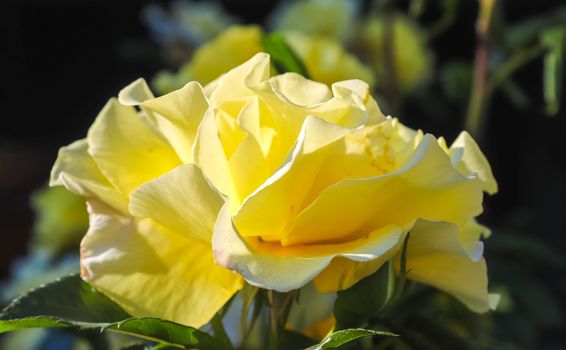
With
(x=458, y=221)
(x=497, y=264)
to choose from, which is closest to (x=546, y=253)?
Answer: (x=497, y=264)

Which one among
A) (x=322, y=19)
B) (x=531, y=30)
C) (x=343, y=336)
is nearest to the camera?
(x=343, y=336)

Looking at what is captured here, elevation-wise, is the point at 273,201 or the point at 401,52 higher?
the point at 273,201

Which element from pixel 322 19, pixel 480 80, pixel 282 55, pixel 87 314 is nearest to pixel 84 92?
pixel 322 19

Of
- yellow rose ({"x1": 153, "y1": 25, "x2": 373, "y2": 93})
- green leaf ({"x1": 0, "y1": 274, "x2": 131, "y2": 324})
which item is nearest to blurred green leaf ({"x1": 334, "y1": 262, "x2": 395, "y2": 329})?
green leaf ({"x1": 0, "y1": 274, "x2": 131, "y2": 324})

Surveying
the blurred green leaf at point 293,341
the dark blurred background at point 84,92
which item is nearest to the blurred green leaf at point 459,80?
the blurred green leaf at point 293,341

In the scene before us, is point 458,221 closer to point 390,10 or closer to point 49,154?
point 390,10

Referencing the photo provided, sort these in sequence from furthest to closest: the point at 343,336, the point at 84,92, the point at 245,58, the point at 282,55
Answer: the point at 84,92 → the point at 245,58 → the point at 282,55 → the point at 343,336

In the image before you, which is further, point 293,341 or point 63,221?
point 63,221

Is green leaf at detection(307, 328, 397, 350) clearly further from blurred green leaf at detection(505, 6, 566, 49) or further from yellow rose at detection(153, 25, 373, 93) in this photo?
blurred green leaf at detection(505, 6, 566, 49)

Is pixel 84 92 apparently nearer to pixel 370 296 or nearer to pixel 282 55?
pixel 282 55
